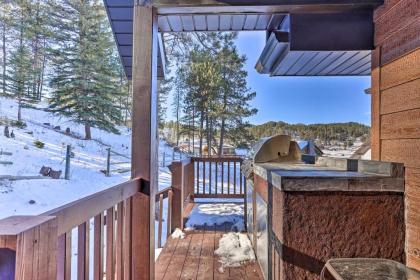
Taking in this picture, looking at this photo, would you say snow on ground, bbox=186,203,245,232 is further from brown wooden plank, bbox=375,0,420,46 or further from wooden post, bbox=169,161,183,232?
brown wooden plank, bbox=375,0,420,46

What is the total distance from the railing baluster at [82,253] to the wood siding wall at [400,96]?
1.94m

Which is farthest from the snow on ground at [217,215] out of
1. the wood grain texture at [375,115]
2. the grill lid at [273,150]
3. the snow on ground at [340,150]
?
the wood grain texture at [375,115]

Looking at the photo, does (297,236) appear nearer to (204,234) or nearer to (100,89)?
(204,234)

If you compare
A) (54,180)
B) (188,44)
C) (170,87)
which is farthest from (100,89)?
(188,44)

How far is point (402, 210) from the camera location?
6.06 ft

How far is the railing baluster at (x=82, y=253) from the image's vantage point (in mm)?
1197

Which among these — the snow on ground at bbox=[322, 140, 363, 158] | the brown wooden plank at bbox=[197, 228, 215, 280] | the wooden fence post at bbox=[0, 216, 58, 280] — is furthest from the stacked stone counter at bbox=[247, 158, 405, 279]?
the snow on ground at bbox=[322, 140, 363, 158]

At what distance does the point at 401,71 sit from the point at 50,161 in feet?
44.7

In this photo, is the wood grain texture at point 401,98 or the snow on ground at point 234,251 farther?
the snow on ground at point 234,251

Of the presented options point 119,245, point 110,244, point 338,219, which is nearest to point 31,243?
point 110,244

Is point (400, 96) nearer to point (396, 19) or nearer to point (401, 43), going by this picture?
point (401, 43)

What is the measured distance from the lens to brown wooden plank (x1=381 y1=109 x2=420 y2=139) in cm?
177

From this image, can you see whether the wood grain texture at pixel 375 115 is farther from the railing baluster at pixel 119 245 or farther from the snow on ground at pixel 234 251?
the railing baluster at pixel 119 245

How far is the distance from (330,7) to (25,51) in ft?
58.3
